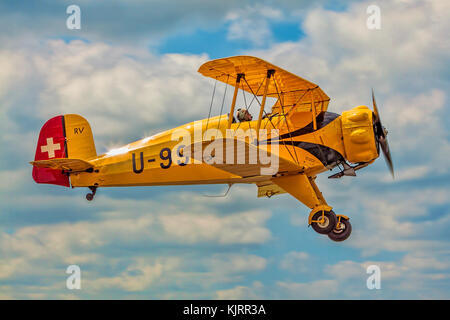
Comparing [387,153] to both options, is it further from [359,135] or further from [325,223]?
[325,223]

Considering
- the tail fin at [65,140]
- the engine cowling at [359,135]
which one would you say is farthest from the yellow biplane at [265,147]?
the tail fin at [65,140]

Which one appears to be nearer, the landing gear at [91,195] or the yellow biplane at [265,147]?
the yellow biplane at [265,147]

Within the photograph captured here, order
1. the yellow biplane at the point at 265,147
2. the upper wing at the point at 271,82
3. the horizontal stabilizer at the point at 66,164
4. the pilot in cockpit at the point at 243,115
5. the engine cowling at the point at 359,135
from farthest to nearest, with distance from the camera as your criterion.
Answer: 1. the horizontal stabilizer at the point at 66,164
2. the pilot in cockpit at the point at 243,115
3. the engine cowling at the point at 359,135
4. the yellow biplane at the point at 265,147
5. the upper wing at the point at 271,82

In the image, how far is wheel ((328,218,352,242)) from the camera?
15008 mm

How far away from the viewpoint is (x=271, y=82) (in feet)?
50.8

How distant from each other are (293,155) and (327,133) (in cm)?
99

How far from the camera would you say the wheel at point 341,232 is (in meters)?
15.0

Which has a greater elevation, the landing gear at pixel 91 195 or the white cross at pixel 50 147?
the white cross at pixel 50 147

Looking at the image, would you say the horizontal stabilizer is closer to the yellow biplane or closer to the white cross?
the yellow biplane

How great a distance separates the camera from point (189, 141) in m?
15.8

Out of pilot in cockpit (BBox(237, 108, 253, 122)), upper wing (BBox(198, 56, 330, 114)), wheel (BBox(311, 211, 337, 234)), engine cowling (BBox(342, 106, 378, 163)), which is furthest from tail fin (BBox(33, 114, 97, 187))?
engine cowling (BBox(342, 106, 378, 163))

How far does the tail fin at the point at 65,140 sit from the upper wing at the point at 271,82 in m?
5.23

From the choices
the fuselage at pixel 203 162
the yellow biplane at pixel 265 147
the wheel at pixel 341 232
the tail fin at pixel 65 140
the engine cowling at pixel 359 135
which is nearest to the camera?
the yellow biplane at pixel 265 147

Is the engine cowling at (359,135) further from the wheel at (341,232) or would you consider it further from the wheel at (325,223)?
the wheel at (341,232)
